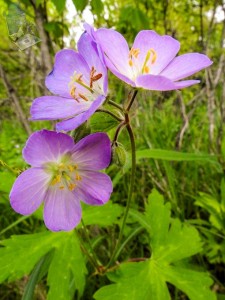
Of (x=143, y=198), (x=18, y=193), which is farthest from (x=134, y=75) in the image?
(x=143, y=198)

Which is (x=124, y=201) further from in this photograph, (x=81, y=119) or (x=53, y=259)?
(x=81, y=119)

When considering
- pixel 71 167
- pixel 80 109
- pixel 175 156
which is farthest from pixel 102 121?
A: pixel 175 156

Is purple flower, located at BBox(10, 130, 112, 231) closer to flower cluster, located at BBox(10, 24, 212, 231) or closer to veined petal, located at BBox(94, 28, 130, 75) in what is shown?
flower cluster, located at BBox(10, 24, 212, 231)

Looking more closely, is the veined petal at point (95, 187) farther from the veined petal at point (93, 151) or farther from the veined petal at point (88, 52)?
the veined petal at point (88, 52)

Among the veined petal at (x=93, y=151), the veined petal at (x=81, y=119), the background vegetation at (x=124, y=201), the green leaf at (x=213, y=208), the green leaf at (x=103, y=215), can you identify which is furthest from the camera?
the green leaf at (x=213, y=208)

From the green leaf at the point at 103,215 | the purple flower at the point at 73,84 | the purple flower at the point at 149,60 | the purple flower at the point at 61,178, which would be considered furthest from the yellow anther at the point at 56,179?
the green leaf at the point at 103,215
